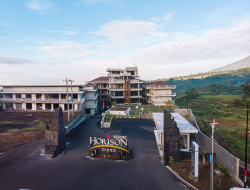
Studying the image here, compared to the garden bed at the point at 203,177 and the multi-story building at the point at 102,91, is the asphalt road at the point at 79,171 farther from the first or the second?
the multi-story building at the point at 102,91

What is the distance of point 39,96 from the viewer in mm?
55281

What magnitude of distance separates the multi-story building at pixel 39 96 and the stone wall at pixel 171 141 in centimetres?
3478

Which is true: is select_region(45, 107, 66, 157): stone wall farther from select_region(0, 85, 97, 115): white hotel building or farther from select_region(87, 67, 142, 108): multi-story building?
select_region(87, 67, 142, 108): multi-story building

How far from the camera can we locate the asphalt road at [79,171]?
13727 mm

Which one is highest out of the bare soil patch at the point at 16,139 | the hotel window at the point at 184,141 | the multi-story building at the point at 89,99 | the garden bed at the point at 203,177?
the multi-story building at the point at 89,99

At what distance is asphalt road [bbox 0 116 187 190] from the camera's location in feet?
45.0

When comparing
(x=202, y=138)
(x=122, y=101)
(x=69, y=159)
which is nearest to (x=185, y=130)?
(x=202, y=138)

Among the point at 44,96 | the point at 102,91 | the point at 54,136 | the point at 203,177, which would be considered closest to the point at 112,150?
the point at 54,136

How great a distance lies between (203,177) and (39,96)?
52865mm

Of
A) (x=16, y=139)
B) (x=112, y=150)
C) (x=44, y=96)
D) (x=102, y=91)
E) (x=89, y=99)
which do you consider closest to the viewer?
(x=112, y=150)

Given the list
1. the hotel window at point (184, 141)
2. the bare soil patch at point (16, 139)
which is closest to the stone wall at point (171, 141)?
the hotel window at point (184, 141)

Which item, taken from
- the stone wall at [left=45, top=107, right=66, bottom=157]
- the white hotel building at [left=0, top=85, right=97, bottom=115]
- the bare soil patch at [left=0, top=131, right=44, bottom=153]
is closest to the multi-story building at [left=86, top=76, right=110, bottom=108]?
the white hotel building at [left=0, top=85, right=97, bottom=115]

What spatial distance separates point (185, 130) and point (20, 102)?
2015 inches

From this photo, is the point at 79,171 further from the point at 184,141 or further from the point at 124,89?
the point at 124,89
